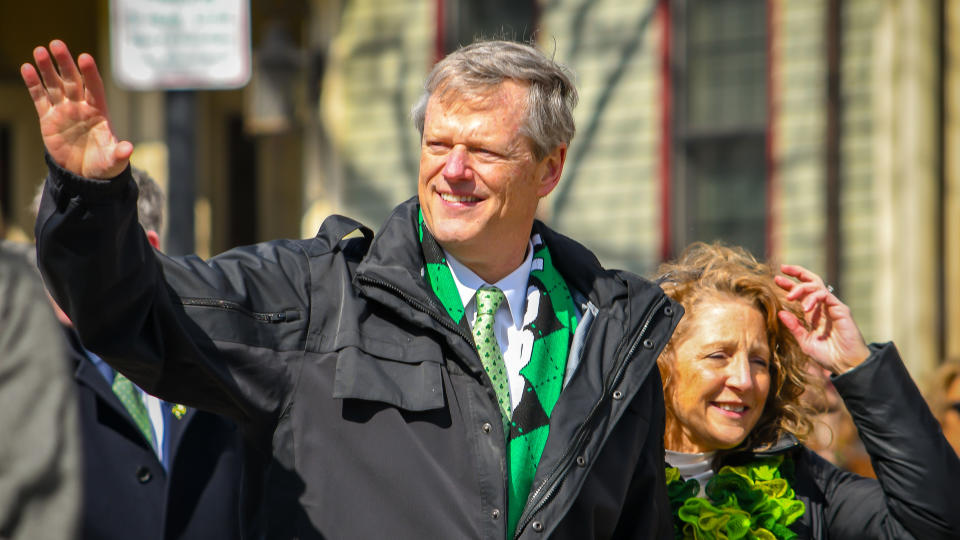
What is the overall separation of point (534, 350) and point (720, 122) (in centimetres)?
581

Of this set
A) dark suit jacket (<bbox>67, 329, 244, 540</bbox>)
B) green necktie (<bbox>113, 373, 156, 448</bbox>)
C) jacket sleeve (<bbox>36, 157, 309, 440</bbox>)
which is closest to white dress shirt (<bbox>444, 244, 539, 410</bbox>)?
jacket sleeve (<bbox>36, 157, 309, 440</bbox>)

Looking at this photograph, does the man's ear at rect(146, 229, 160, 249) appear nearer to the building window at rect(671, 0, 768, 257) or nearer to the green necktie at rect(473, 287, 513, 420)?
the green necktie at rect(473, 287, 513, 420)

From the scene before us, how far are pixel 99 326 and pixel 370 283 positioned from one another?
628mm

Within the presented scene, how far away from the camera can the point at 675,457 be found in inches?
140

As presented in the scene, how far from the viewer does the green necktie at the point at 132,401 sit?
12.9ft

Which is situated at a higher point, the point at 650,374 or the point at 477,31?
the point at 477,31

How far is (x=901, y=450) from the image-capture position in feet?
10.6

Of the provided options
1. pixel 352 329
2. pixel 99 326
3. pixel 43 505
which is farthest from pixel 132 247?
pixel 43 505

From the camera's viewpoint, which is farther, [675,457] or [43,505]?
[675,457]

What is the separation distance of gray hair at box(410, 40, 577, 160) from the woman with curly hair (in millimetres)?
709

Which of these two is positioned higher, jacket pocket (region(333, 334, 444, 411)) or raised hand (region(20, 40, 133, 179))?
raised hand (region(20, 40, 133, 179))

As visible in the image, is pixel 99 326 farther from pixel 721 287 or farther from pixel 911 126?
pixel 911 126

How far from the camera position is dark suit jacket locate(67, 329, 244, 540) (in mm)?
3859

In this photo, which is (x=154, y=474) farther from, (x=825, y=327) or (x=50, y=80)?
(x=825, y=327)
